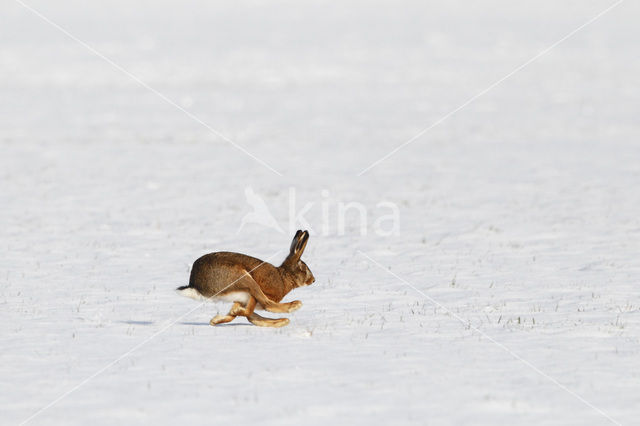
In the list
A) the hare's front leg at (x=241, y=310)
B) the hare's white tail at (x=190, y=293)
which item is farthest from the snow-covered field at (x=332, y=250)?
the hare's white tail at (x=190, y=293)

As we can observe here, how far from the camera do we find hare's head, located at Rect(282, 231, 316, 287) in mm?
8945

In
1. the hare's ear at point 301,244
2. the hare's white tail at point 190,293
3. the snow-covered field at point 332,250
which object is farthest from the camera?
the hare's ear at point 301,244

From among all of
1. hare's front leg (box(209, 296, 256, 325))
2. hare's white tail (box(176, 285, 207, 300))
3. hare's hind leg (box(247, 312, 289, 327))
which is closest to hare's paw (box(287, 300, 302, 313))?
hare's hind leg (box(247, 312, 289, 327))

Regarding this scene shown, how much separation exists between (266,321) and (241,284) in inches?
22.4

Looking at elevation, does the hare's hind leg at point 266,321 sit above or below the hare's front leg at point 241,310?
below

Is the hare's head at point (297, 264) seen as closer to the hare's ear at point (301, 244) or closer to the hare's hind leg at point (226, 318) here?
the hare's ear at point (301, 244)

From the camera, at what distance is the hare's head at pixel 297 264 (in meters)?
8.95

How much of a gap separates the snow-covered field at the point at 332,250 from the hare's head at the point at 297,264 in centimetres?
45

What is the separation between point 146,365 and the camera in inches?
295

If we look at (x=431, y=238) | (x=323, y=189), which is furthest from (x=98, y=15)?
(x=431, y=238)

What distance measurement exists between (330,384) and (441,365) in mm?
1082

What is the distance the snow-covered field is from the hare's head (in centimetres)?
45

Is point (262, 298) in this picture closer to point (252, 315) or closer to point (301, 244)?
point (252, 315)

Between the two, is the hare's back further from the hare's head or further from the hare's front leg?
the hare's head
